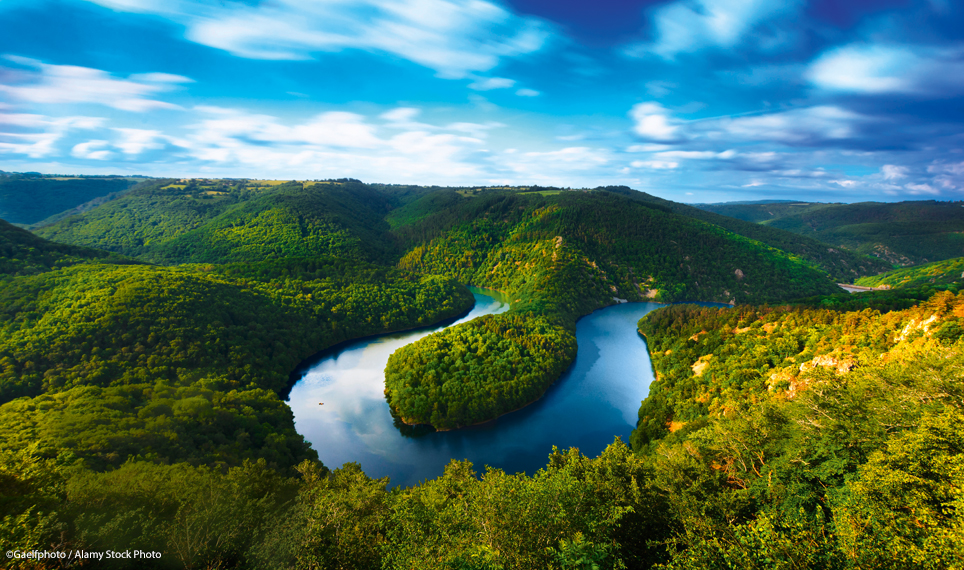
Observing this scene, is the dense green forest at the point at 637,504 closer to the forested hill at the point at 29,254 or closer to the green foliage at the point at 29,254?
the green foliage at the point at 29,254

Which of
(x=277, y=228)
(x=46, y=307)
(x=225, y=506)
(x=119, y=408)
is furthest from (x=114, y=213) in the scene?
(x=225, y=506)

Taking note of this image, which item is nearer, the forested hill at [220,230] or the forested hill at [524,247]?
the forested hill at [524,247]

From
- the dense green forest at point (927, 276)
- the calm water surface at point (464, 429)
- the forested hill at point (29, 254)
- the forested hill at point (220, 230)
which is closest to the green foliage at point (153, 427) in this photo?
the calm water surface at point (464, 429)

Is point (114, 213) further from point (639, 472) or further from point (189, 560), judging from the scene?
point (639, 472)

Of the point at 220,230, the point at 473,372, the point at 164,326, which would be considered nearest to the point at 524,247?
the point at 473,372

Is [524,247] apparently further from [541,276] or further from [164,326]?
[164,326]

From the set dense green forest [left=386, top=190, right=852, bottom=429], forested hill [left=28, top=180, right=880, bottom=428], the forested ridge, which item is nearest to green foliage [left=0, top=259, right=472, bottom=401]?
the forested ridge

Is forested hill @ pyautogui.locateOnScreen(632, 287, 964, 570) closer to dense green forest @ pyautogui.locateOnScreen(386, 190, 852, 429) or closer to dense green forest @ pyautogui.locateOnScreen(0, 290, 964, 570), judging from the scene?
dense green forest @ pyautogui.locateOnScreen(0, 290, 964, 570)

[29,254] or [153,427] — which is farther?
[29,254]
